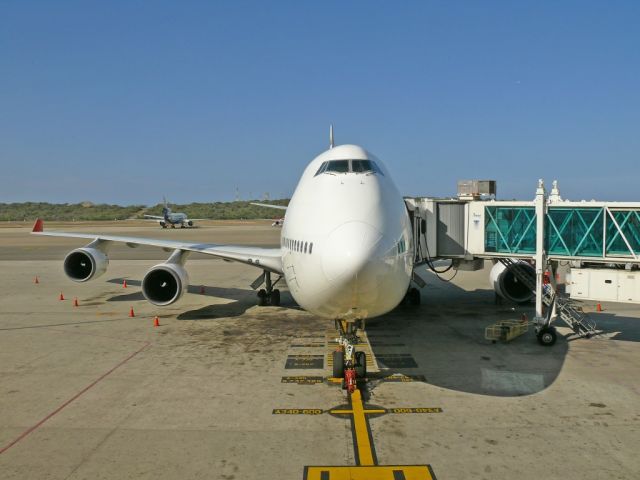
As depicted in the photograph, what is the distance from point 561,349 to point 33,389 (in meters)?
14.6

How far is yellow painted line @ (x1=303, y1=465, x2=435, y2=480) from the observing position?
7973mm

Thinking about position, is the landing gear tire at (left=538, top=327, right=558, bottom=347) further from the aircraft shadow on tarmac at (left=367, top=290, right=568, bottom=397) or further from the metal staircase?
the metal staircase

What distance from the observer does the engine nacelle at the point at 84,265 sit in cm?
2334

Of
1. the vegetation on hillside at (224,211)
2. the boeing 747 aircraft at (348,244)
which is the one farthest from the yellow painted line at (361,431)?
Answer: the vegetation on hillside at (224,211)

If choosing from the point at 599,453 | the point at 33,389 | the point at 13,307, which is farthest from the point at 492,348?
the point at 13,307

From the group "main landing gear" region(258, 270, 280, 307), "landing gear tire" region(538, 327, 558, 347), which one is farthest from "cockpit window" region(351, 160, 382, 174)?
"main landing gear" region(258, 270, 280, 307)

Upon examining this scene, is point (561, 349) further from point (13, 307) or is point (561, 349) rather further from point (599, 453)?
point (13, 307)

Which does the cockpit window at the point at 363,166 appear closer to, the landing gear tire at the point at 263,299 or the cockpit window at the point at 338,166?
the cockpit window at the point at 338,166

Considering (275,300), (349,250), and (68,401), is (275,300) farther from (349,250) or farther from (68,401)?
(349,250)

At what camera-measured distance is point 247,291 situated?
2683 cm

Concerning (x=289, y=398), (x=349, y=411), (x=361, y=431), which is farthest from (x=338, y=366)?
(x=361, y=431)

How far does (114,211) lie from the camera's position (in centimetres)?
16438

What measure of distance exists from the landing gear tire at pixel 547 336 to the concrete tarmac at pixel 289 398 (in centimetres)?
30

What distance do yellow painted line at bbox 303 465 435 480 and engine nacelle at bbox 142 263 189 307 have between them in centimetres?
1289
